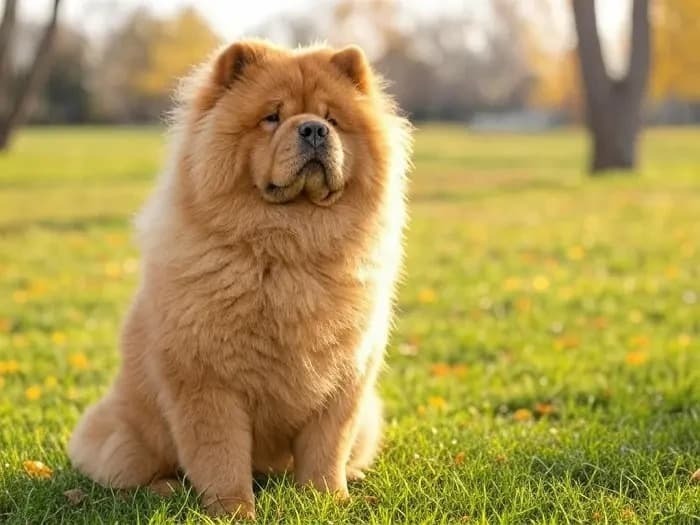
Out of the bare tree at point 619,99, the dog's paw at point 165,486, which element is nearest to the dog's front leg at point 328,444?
the dog's paw at point 165,486

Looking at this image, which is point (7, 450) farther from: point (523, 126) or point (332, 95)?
point (523, 126)

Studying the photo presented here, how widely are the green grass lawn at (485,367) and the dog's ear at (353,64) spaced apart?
135 centimetres

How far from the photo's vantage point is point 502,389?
4.96 m

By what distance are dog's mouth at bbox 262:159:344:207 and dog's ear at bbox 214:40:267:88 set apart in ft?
1.38

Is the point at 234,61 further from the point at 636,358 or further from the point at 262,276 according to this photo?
the point at 636,358

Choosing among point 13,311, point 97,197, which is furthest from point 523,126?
point 13,311

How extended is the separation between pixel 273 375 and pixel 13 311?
4.31 meters

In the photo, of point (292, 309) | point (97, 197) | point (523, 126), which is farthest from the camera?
point (523, 126)

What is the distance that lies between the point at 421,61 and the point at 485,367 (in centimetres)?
6153

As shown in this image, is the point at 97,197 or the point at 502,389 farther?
the point at 97,197

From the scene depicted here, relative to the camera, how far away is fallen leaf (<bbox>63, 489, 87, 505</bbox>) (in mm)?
3279

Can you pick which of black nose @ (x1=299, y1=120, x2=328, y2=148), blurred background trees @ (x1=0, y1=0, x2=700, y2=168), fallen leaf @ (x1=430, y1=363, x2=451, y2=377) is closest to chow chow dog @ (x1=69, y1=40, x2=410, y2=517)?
black nose @ (x1=299, y1=120, x2=328, y2=148)

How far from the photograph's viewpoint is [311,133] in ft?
10.5

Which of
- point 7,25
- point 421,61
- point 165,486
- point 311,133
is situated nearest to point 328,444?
point 165,486
